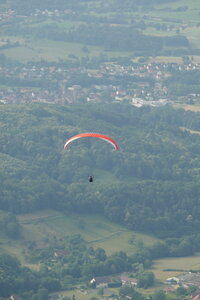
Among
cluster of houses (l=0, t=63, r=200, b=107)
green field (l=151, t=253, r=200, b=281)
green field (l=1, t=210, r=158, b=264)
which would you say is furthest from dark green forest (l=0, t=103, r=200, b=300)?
cluster of houses (l=0, t=63, r=200, b=107)

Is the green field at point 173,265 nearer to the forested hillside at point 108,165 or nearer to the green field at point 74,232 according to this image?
the green field at point 74,232

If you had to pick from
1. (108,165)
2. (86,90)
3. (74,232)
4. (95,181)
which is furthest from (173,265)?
(86,90)

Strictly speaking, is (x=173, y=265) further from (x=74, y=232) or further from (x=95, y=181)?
(x=95, y=181)

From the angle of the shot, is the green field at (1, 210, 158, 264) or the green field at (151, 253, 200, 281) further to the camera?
the green field at (1, 210, 158, 264)

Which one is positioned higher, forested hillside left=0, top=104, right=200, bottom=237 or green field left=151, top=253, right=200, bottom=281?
forested hillside left=0, top=104, right=200, bottom=237

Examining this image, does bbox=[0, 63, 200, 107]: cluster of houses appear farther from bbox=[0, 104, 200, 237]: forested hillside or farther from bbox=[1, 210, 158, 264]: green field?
bbox=[1, 210, 158, 264]: green field

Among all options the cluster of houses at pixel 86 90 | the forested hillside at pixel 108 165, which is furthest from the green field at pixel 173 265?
the cluster of houses at pixel 86 90

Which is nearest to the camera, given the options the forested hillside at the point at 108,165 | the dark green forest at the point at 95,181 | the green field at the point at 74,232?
the dark green forest at the point at 95,181

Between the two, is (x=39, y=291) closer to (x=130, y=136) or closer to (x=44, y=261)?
(x=44, y=261)
